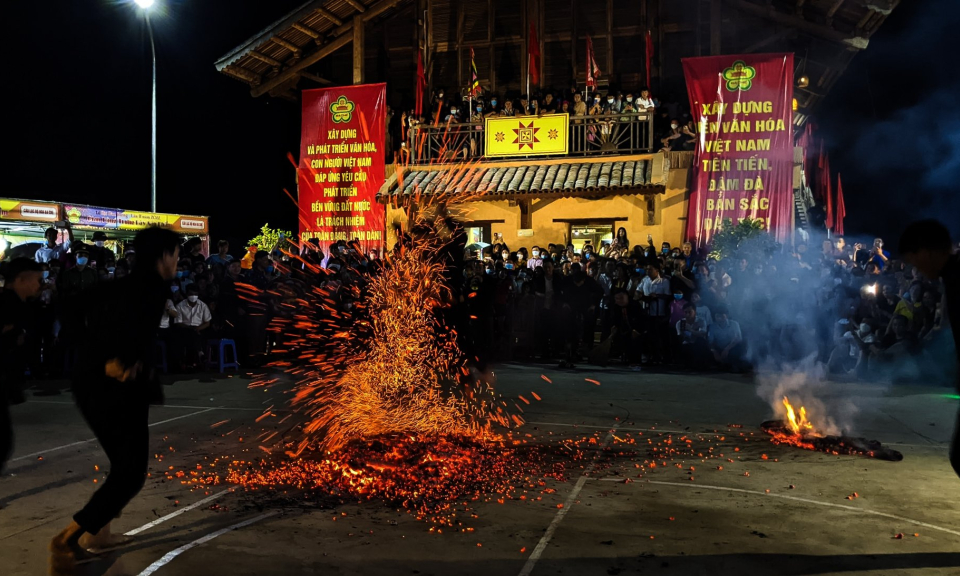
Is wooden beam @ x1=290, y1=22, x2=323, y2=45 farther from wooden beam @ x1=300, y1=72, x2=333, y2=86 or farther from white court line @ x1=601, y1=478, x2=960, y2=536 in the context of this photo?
white court line @ x1=601, y1=478, x2=960, y2=536

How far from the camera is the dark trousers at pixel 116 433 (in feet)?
13.4

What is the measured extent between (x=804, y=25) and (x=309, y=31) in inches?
526

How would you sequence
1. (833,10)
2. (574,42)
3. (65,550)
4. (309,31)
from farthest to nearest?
(309,31) < (574,42) < (833,10) < (65,550)

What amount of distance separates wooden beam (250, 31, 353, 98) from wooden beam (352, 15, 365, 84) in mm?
320

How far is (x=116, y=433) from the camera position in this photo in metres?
4.15

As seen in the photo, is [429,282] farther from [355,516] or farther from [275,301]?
[275,301]

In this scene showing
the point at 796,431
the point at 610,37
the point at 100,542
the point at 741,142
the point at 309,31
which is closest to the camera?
the point at 100,542

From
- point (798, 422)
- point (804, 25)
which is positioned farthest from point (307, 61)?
point (798, 422)

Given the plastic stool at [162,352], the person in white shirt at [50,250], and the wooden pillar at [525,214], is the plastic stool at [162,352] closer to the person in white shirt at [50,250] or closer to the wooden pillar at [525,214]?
the person in white shirt at [50,250]

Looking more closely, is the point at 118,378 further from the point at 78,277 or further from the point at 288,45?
the point at 288,45

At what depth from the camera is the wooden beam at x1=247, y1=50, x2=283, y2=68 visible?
21.3 metres

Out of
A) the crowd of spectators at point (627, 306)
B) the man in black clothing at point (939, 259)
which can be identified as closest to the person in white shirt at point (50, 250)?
the crowd of spectators at point (627, 306)

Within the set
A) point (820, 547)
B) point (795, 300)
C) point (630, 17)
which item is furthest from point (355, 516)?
point (630, 17)

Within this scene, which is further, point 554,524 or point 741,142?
point 741,142
